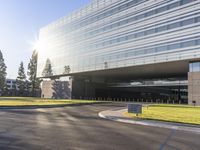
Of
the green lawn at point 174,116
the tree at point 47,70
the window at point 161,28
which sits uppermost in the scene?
the window at point 161,28

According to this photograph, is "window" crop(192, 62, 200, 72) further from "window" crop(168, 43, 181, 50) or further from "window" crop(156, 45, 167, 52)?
"window" crop(156, 45, 167, 52)

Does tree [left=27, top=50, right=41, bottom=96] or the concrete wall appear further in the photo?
tree [left=27, top=50, right=41, bottom=96]

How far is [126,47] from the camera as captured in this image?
6925 centimetres

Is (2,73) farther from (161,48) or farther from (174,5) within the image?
(174,5)

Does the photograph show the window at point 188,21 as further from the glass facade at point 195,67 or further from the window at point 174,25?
the glass facade at point 195,67

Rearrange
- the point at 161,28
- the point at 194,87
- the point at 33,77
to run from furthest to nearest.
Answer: the point at 33,77, the point at 161,28, the point at 194,87

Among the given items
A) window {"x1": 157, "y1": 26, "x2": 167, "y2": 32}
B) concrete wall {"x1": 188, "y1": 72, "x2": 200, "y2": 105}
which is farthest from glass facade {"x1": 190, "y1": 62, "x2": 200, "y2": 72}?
window {"x1": 157, "y1": 26, "x2": 167, "y2": 32}

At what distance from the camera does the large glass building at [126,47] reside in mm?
55844

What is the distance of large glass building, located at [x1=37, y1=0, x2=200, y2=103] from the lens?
55844 mm

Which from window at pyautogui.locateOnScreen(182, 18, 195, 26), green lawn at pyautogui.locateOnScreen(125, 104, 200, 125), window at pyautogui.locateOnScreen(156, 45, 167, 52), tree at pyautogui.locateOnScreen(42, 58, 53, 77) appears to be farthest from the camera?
tree at pyautogui.locateOnScreen(42, 58, 53, 77)

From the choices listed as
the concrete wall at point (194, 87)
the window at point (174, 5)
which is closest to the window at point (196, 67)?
the concrete wall at point (194, 87)

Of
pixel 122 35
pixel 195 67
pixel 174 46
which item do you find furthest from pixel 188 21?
pixel 122 35

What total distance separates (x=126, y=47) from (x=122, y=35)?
3.64 m

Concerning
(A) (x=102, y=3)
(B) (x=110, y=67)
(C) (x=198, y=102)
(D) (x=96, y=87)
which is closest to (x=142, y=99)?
(D) (x=96, y=87)
